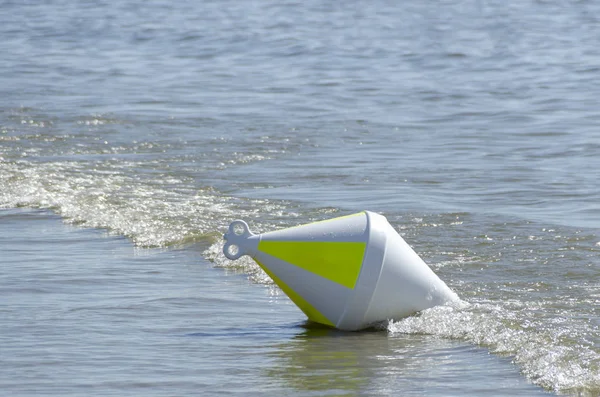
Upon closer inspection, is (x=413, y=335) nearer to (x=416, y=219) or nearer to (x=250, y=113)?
(x=416, y=219)

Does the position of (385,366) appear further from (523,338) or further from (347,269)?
(523,338)

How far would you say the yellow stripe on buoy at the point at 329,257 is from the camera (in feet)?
18.4

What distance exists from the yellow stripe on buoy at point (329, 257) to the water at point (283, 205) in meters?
0.31

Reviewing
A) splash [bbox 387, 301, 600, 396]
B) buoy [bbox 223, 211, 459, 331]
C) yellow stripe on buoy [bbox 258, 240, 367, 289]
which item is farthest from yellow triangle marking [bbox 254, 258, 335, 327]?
splash [bbox 387, 301, 600, 396]

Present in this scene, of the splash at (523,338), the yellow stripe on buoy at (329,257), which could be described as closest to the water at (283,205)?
the splash at (523,338)

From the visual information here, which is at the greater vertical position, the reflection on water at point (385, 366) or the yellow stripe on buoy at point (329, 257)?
the yellow stripe on buoy at point (329, 257)

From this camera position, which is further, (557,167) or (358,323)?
(557,167)

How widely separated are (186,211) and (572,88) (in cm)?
969

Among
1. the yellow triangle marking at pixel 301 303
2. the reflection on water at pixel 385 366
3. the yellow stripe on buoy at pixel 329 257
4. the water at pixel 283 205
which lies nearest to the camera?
the reflection on water at pixel 385 366

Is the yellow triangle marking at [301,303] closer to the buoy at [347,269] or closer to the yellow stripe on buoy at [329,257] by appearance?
the buoy at [347,269]

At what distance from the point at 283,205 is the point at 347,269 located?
3.57 meters

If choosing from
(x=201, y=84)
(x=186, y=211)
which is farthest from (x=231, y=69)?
(x=186, y=211)

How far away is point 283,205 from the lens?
9.15 meters

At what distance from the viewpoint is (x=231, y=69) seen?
65.0 ft
